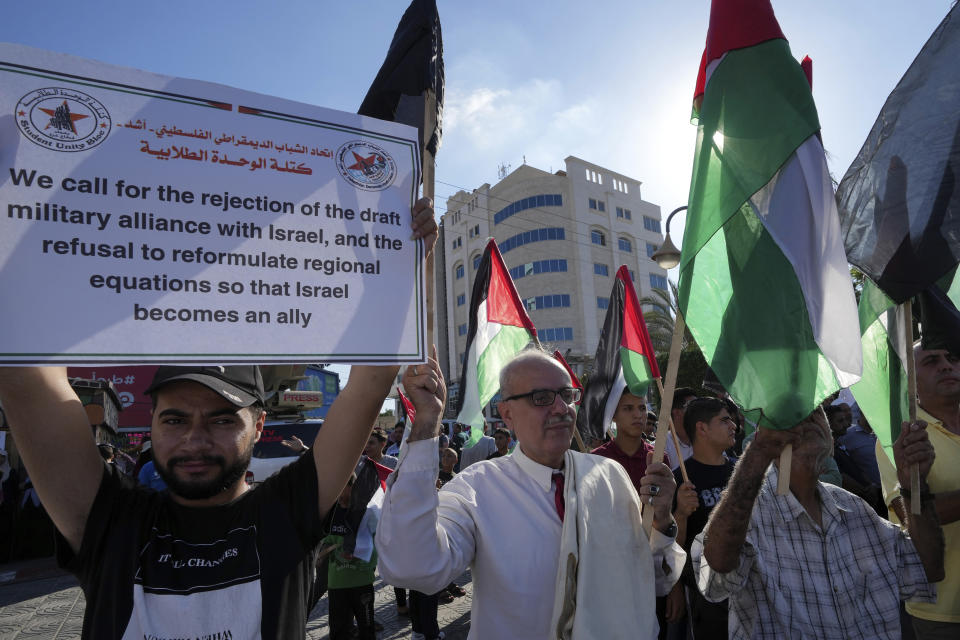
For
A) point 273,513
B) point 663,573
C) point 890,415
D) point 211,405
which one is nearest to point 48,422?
point 211,405

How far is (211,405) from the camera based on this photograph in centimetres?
173

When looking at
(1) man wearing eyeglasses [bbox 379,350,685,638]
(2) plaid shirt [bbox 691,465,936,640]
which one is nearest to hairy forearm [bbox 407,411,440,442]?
(1) man wearing eyeglasses [bbox 379,350,685,638]

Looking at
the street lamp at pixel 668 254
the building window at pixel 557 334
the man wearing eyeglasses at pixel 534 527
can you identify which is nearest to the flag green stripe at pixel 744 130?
the man wearing eyeglasses at pixel 534 527

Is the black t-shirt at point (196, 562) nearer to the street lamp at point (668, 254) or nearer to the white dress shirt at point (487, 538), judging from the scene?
the white dress shirt at point (487, 538)

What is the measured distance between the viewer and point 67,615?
6.35m

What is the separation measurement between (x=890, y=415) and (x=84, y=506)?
3306mm

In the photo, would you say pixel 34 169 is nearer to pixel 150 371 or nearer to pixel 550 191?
pixel 150 371

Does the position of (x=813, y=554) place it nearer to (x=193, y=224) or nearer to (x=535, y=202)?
(x=193, y=224)

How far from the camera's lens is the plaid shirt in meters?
2.19

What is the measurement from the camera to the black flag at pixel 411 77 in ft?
6.59

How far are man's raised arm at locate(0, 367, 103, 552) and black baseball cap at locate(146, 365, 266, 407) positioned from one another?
0.22 metres

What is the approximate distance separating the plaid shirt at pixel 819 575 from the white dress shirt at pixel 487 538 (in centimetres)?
30

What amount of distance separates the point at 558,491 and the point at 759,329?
3.34 ft

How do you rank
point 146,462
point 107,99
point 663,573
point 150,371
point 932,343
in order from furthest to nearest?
point 150,371 < point 146,462 < point 932,343 < point 663,573 < point 107,99
